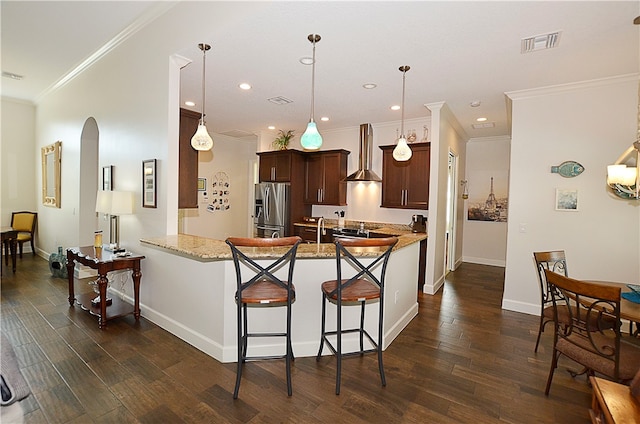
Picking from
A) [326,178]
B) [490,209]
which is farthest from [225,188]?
[490,209]

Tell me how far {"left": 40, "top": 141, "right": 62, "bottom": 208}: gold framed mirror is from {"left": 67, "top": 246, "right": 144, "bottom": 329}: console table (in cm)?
274

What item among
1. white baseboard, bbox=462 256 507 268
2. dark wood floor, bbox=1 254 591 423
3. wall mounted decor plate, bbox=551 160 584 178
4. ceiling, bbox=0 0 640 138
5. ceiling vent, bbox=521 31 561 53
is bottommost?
dark wood floor, bbox=1 254 591 423

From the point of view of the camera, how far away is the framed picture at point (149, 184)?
11.4 feet

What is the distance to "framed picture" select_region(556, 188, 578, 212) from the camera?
3816 millimetres

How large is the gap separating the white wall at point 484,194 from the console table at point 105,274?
269 inches

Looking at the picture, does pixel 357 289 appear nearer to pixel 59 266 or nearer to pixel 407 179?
pixel 407 179

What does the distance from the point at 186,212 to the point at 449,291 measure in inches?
219

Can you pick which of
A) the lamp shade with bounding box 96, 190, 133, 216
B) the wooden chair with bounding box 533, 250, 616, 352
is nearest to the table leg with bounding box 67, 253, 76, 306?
the lamp shade with bounding box 96, 190, 133, 216

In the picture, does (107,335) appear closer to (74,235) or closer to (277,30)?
(74,235)

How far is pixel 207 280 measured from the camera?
9.07ft

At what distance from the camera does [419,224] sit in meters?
5.52

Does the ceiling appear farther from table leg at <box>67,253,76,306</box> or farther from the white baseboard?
the white baseboard

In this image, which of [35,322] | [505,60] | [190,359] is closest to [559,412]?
[190,359]

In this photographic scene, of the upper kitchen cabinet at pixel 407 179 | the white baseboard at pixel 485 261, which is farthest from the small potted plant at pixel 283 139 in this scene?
the white baseboard at pixel 485 261
